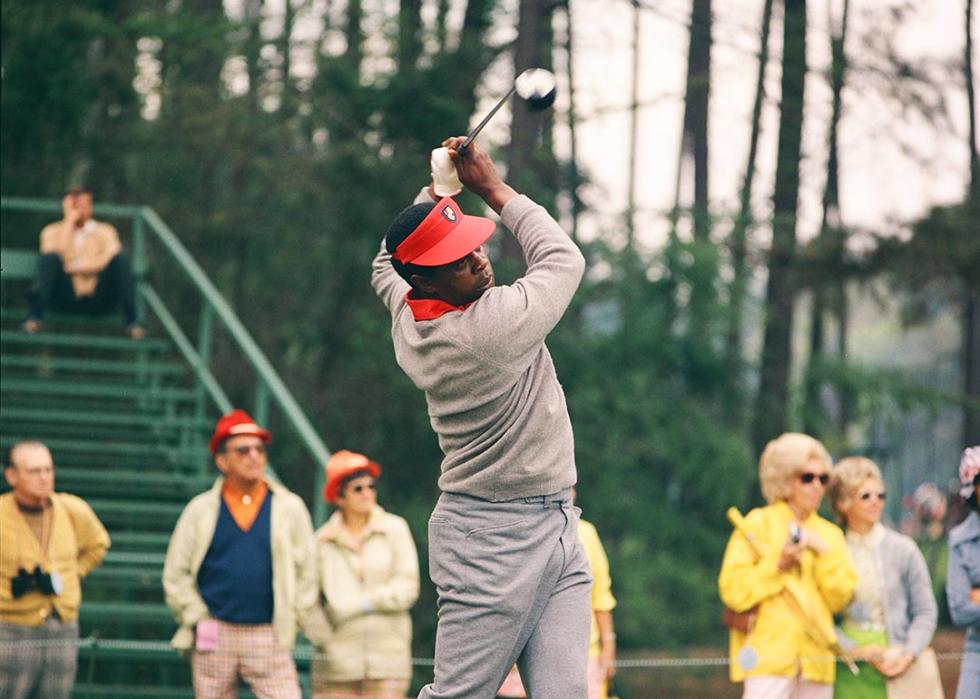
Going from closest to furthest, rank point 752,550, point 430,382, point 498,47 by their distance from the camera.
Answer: point 430,382, point 752,550, point 498,47

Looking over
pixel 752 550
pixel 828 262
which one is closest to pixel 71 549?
pixel 752 550

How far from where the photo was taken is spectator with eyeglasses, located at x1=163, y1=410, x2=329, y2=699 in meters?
8.28

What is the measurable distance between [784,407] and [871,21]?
15.0ft

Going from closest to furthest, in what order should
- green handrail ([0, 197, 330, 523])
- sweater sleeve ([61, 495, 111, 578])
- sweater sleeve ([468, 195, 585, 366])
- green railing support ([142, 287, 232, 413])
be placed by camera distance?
sweater sleeve ([468, 195, 585, 366]) < sweater sleeve ([61, 495, 111, 578]) < green handrail ([0, 197, 330, 523]) < green railing support ([142, 287, 232, 413])

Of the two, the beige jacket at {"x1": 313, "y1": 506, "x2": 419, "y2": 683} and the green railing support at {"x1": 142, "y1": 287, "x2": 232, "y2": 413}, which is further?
the green railing support at {"x1": 142, "y1": 287, "x2": 232, "y2": 413}

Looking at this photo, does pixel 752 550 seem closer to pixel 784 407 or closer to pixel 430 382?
pixel 430 382

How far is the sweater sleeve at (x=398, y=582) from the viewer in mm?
8789

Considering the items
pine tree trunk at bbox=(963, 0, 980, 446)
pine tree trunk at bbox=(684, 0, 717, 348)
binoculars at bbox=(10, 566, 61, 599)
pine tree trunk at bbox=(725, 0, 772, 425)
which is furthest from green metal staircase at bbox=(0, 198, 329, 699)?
pine tree trunk at bbox=(963, 0, 980, 446)

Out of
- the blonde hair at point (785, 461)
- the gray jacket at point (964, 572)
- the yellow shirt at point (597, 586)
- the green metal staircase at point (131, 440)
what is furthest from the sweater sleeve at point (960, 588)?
the green metal staircase at point (131, 440)

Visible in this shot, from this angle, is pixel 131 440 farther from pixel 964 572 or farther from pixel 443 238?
pixel 443 238

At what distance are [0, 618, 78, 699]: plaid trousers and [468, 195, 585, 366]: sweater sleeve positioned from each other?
4.20m

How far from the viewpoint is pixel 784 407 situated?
66.7ft

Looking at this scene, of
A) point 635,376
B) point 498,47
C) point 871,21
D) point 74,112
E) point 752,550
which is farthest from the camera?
point 871,21

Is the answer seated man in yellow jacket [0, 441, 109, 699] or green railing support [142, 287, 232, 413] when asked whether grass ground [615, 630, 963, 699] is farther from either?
seated man in yellow jacket [0, 441, 109, 699]
